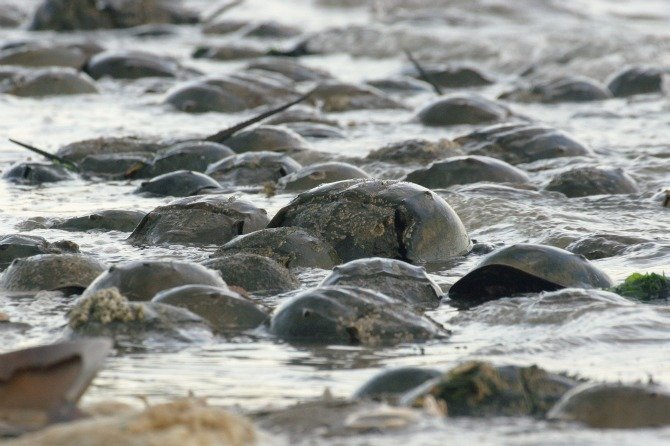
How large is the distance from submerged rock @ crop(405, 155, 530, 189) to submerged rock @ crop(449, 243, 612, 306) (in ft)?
6.36

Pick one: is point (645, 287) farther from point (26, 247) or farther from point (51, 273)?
point (26, 247)

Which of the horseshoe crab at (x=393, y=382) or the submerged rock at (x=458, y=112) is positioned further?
the submerged rock at (x=458, y=112)

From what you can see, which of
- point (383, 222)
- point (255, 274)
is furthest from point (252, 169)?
point (255, 274)

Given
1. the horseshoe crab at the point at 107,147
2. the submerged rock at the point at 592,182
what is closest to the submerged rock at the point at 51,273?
the submerged rock at the point at 592,182

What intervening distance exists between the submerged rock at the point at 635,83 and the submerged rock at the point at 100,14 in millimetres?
8895

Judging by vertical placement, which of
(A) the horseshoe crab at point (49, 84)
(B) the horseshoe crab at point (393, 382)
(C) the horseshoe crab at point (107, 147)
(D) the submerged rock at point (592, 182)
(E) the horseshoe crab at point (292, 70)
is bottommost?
(D) the submerged rock at point (592, 182)

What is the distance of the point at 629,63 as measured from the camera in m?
13.7

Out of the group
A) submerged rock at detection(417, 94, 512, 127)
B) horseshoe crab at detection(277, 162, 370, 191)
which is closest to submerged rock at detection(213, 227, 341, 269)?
horseshoe crab at detection(277, 162, 370, 191)

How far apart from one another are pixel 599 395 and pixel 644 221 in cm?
300

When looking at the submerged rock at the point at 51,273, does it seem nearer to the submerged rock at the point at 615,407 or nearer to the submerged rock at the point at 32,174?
the submerged rock at the point at 615,407

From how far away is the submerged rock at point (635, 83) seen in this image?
421 inches

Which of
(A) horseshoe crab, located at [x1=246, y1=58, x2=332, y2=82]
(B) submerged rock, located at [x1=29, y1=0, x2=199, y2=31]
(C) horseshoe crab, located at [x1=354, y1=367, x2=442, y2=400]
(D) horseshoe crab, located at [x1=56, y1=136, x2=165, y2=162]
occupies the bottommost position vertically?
(C) horseshoe crab, located at [x1=354, y1=367, x2=442, y2=400]

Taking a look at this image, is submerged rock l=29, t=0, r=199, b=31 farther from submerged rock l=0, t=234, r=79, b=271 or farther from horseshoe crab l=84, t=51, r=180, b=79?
submerged rock l=0, t=234, r=79, b=271

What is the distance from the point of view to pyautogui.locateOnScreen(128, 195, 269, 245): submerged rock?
4789mm
